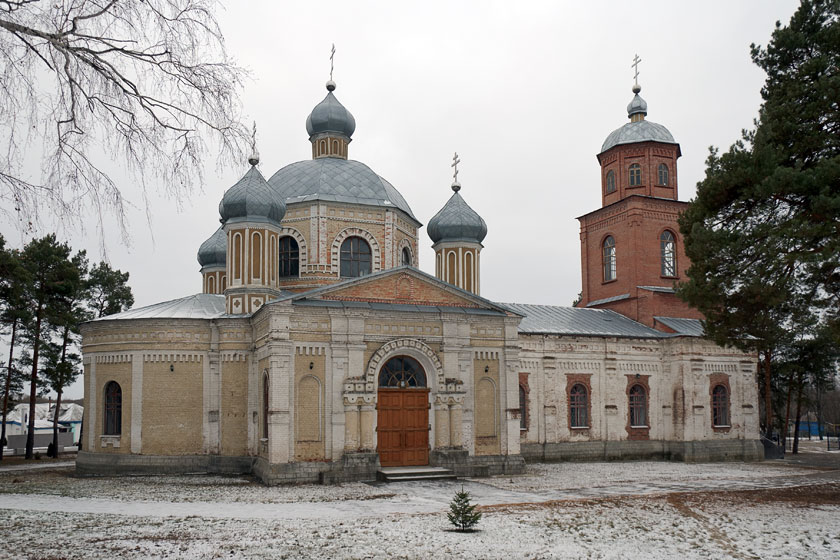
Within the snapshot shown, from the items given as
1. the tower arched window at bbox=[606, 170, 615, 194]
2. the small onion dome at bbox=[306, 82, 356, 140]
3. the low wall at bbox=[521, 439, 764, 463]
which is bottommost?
the low wall at bbox=[521, 439, 764, 463]

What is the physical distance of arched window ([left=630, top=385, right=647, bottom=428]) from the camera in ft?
87.7

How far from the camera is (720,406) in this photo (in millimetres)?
26781

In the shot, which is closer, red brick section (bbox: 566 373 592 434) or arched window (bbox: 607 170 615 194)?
red brick section (bbox: 566 373 592 434)

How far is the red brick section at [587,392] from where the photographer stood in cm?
2586

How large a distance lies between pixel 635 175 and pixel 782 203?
47.7ft

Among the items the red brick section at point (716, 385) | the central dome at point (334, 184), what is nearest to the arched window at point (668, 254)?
the red brick section at point (716, 385)

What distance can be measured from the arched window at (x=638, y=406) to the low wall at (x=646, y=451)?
29.4 inches

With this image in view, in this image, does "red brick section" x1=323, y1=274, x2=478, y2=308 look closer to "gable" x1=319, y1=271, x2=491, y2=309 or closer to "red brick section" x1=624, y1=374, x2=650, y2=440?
"gable" x1=319, y1=271, x2=491, y2=309

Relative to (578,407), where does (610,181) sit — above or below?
above

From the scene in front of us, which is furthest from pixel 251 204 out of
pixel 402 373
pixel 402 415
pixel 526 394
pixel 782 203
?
pixel 782 203

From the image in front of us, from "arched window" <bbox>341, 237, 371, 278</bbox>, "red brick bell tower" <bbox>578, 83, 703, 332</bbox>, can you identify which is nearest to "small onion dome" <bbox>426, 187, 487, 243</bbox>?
"arched window" <bbox>341, 237, 371, 278</bbox>

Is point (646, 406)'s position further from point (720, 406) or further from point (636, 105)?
point (636, 105)

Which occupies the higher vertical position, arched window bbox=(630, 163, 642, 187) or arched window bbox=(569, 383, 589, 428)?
arched window bbox=(630, 163, 642, 187)

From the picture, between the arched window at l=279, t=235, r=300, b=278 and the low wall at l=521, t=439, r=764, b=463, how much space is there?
31.3 ft
